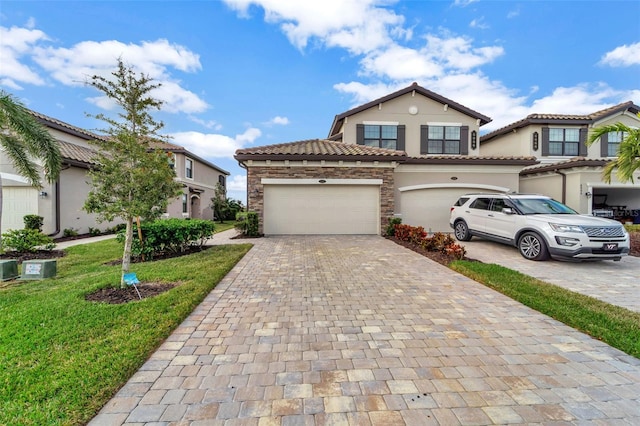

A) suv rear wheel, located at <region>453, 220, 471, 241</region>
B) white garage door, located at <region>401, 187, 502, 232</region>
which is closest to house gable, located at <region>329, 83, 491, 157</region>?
white garage door, located at <region>401, 187, 502, 232</region>

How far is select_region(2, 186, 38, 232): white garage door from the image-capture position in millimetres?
11422

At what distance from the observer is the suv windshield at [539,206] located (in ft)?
25.3

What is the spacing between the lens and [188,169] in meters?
21.6

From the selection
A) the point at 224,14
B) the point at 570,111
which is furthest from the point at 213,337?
the point at 570,111

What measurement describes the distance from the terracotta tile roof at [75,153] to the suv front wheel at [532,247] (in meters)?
16.2

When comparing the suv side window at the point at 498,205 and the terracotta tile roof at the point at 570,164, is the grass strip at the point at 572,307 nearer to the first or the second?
the suv side window at the point at 498,205

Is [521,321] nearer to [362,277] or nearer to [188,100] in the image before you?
[362,277]

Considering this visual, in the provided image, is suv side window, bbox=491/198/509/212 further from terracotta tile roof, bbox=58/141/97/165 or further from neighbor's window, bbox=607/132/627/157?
terracotta tile roof, bbox=58/141/97/165

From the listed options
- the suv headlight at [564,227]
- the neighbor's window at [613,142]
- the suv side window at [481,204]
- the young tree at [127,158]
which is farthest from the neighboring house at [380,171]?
the neighbor's window at [613,142]

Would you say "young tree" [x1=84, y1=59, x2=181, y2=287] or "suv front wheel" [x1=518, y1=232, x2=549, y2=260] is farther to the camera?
"suv front wheel" [x1=518, y1=232, x2=549, y2=260]

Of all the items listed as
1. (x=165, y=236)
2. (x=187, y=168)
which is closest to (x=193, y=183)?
(x=187, y=168)

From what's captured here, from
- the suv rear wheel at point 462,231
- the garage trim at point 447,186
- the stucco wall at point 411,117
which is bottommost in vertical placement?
the suv rear wheel at point 462,231

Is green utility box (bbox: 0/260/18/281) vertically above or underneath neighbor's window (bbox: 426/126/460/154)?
underneath

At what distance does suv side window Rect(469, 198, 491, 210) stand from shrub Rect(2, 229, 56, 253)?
546 inches
